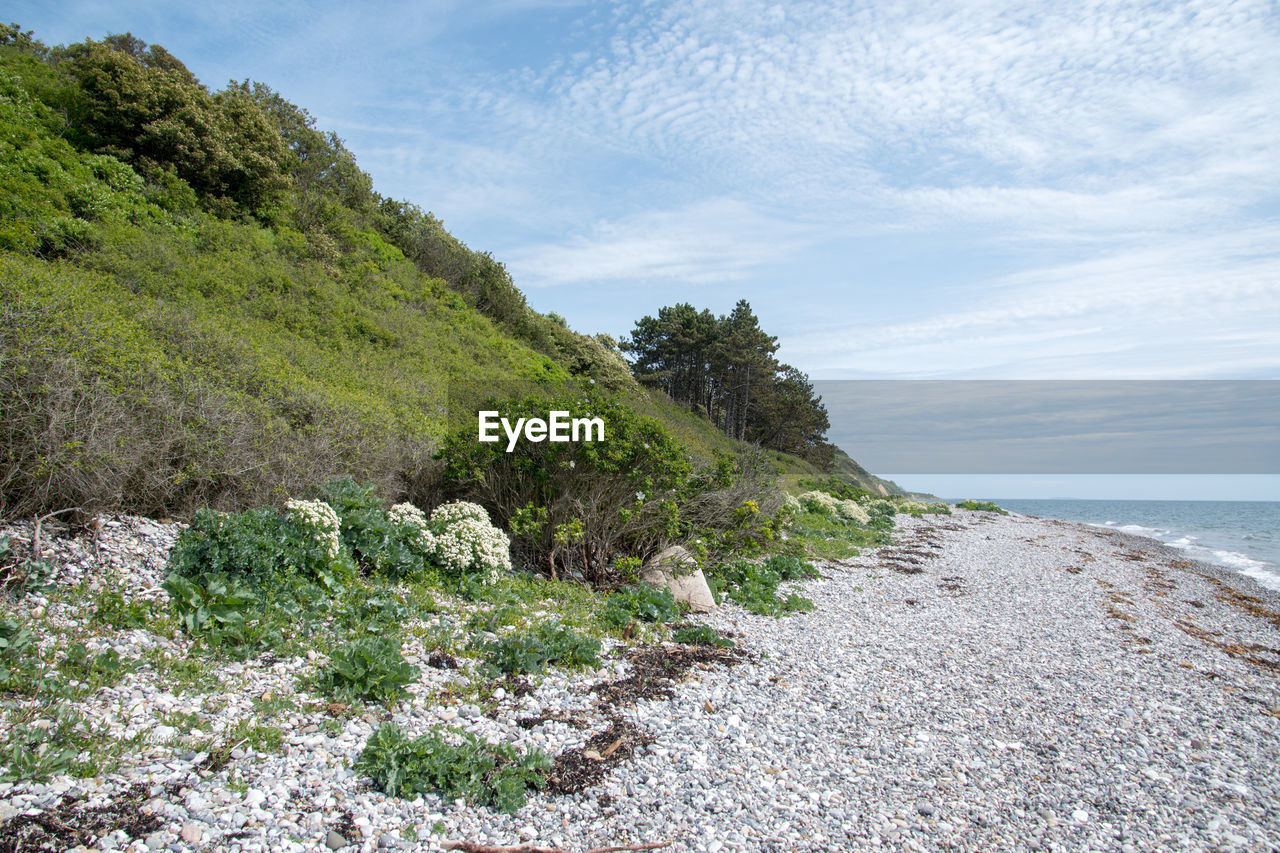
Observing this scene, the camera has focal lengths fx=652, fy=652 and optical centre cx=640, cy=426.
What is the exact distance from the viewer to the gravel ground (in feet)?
10.0

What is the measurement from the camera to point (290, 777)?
3186 mm

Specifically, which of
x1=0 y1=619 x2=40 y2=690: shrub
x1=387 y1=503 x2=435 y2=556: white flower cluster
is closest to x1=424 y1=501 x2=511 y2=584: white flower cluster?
x1=387 y1=503 x2=435 y2=556: white flower cluster

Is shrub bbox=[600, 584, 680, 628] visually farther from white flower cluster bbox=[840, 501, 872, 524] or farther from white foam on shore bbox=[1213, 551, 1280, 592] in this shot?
white foam on shore bbox=[1213, 551, 1280, 592]

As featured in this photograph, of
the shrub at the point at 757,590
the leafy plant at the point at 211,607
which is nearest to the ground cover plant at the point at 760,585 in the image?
the shrub at the point at 757,590

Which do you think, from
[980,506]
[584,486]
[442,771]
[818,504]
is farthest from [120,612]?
[980,506]

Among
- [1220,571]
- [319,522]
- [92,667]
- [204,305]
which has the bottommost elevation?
[1220,571]

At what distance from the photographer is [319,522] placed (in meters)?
5.80

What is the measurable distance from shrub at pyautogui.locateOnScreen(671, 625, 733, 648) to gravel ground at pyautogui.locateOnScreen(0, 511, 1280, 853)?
0.30 metres

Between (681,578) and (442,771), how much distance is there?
186 inches

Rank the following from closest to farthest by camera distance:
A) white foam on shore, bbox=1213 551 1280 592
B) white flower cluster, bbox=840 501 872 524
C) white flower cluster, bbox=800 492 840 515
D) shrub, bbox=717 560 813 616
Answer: shrub, bbox=717 560 813 616
white foam on shore, bbox=1213 551 1280 592
white flower cluster, bbox=800 492 840 515
white flower cluster, bbox=840 501 872 524

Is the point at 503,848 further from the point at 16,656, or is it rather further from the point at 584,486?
the point at 584,486

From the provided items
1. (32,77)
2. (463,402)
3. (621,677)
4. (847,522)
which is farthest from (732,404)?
(621,677)

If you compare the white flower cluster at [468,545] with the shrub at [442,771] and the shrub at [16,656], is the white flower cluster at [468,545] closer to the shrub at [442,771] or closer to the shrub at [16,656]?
the shrub at [442,771]

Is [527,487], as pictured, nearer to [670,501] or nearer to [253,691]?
[670,501]
